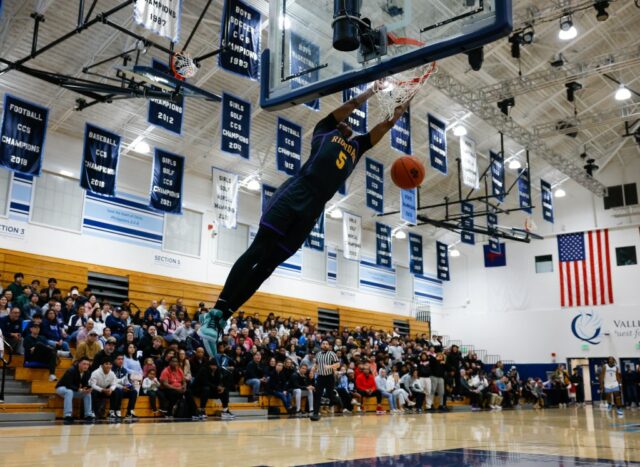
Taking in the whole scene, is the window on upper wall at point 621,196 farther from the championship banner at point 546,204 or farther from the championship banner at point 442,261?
the championship banner at point 442,261

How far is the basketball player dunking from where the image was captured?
3.65m

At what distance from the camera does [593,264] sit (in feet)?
87.4

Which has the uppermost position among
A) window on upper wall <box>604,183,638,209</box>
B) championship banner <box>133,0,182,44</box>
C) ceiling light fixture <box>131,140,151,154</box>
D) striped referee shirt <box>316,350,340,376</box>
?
window on upper wall <box>604,183,638,209</box>

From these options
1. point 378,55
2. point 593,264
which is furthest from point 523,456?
point 593,264

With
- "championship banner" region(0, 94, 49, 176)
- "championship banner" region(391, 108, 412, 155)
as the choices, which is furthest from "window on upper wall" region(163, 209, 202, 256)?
"championship banner" region(391, 108, 412, 155)

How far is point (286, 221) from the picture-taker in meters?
3.68

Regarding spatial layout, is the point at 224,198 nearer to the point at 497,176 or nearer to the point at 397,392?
the point at 397,392

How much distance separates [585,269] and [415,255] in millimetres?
8764

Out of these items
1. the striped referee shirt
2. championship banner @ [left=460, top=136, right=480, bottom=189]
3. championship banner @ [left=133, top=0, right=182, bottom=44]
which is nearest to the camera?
championship banner @ [left=133, top=0, right=182, bottom=44]

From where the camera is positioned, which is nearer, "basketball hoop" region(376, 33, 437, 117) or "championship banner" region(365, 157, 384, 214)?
"basketball hoop" region(376, 33, 437, 117)

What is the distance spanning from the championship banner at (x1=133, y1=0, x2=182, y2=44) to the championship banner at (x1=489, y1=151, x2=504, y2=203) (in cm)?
1166

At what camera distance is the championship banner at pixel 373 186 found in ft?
56.8

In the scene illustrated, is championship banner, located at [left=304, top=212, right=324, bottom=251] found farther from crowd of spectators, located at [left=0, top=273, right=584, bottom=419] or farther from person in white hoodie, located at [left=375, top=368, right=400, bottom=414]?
person in white hoodie, located at [left=375, top=368, right=400, bottom=414]

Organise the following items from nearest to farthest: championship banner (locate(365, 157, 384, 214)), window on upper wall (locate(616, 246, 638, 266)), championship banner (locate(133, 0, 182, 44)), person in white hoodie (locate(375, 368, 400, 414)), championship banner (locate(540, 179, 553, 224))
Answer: championship banner (locate(133, 0, 182, 44))
person in white hoodie (locate(375, 368, 400, 414))
championship banner (locate(365, 157, 384, 214))
championship banner (locate(540, 179, 553, 224))
window on upper wall (locate(616, 246, 638, 266))
